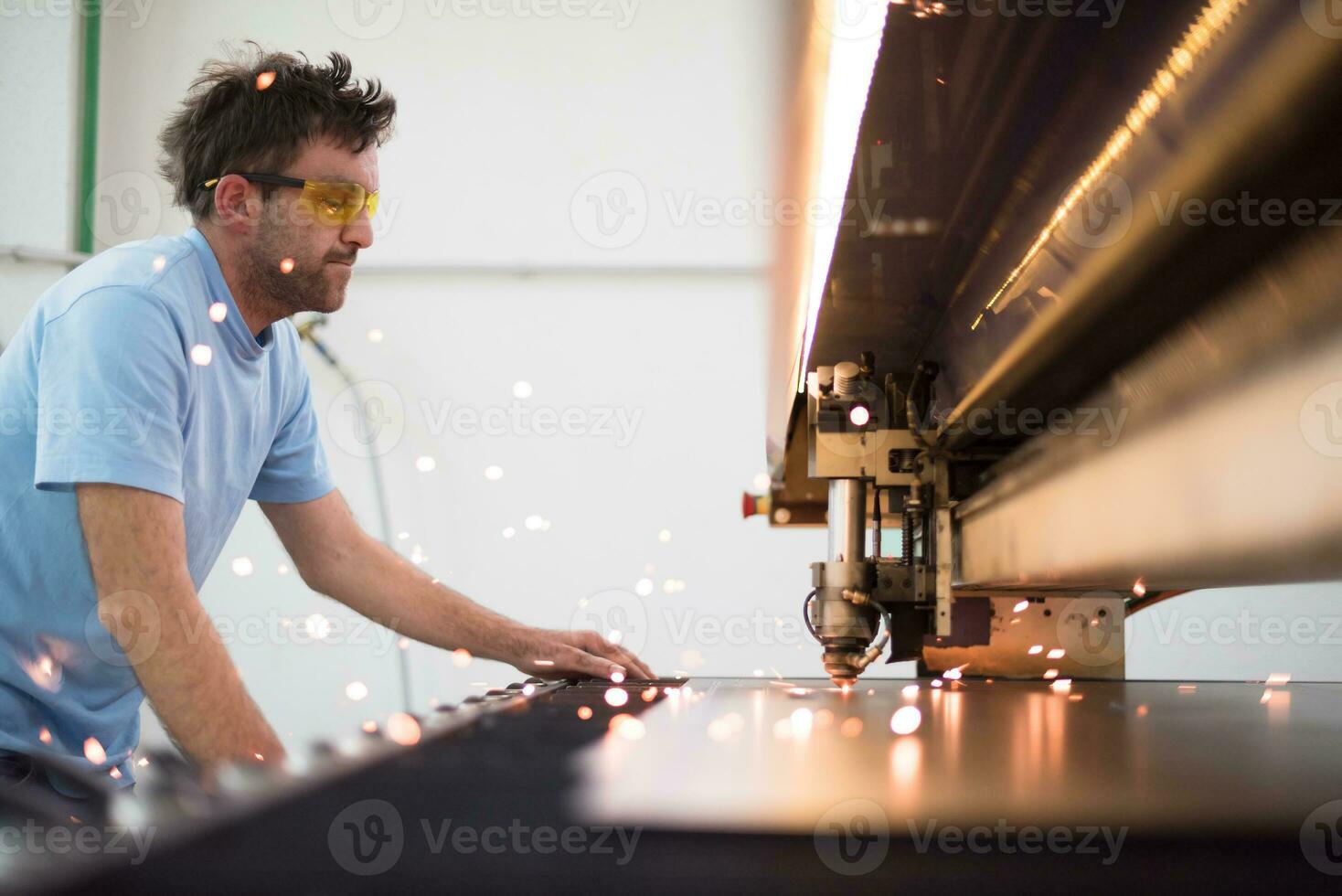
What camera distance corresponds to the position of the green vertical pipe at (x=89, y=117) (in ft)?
11.4

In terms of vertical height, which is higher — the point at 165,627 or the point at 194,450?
the point at 194,450

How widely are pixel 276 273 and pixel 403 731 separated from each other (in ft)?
2.42

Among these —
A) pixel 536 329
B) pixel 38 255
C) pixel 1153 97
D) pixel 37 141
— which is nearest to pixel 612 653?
pixel 1153 97

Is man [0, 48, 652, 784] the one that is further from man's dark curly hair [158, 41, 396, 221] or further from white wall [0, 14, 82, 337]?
white wall [0, 14, 82, 337]

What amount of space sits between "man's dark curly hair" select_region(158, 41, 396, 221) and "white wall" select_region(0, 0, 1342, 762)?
7.49ft

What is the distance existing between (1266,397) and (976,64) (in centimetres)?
29

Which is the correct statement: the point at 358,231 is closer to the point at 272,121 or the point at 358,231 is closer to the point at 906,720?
the point at 272,121

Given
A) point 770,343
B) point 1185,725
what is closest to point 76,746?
point 770,343

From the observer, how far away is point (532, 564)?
350 centimetres

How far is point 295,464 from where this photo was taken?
128cm

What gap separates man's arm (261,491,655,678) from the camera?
3.89ft

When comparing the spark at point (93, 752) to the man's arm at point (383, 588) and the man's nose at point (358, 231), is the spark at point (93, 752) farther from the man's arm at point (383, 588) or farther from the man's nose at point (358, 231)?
the man's nose at point (358, 231)

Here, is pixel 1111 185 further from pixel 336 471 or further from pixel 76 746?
pixel 336 471

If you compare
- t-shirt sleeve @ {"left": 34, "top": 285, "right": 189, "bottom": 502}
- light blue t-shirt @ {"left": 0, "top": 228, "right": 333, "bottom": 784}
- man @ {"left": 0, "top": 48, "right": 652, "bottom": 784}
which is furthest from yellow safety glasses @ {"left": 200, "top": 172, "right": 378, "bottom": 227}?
t-shirt sleeve @ {"left": 34, "top": 285, "right": 189, "bottom": 502}
